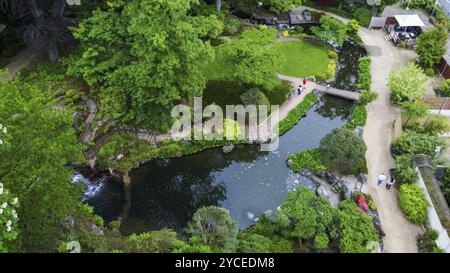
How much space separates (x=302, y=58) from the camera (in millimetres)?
43531

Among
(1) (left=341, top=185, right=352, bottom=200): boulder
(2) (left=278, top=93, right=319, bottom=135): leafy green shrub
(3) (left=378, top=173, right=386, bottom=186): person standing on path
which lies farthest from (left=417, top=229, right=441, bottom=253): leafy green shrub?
(2) (left=278, top=93, right=319, bottom=135): leafy green shrub

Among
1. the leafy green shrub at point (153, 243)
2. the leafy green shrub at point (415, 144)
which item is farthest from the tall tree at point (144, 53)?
the leafy green shrub at point (415, 144)

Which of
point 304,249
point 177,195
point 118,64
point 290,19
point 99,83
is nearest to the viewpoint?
point 304,249

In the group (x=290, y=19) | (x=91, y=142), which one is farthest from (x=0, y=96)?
(x=290, y=19)

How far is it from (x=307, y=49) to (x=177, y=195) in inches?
905

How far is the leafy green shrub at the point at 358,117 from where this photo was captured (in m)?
36.3

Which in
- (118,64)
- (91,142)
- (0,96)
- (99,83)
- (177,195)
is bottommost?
(177,195)

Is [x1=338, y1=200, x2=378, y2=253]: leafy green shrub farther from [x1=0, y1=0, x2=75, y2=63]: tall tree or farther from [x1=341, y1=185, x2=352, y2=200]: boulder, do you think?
[x1=0, y1=0, x2=75, y2=63]: tall tree

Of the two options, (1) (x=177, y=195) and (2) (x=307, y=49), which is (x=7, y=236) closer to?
(1) (x=177, y=195)

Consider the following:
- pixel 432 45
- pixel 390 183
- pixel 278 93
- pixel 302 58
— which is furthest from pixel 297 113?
pixel 432 45

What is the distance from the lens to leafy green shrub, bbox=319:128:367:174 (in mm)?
31578

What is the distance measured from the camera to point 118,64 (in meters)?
33.5

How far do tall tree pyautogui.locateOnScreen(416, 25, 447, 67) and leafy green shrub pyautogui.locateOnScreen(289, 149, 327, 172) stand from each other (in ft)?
58.1

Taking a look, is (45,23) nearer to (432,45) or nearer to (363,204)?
(363,204)
